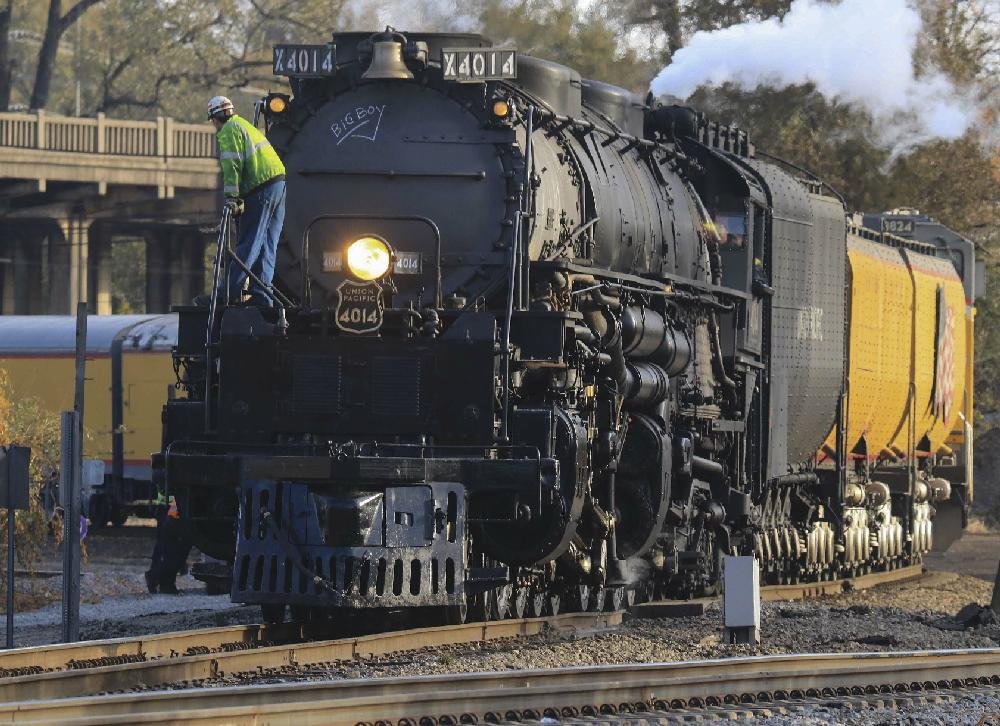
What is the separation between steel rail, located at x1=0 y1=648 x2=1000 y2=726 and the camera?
8242mm

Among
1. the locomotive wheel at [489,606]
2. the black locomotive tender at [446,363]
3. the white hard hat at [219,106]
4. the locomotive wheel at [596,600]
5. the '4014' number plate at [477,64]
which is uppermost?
the '4014' number plate at [477,64]

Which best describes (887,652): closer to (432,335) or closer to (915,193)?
(432,335)

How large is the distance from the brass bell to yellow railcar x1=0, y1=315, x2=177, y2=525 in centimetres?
1622

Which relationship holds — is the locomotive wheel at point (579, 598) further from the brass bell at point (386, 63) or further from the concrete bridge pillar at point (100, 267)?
the concrete bridge pillar at point (100, 267)

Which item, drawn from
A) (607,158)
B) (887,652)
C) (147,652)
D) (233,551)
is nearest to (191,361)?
(233,551)

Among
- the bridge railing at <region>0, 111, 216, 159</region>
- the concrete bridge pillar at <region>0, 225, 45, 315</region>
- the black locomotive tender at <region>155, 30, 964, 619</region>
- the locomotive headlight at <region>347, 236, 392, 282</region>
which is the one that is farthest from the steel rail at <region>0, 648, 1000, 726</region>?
the concrete bridge pillar at <region>0, 225, 45, 315</region>

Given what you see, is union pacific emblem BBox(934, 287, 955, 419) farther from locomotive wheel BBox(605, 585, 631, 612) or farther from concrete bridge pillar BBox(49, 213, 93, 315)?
concrete bridge pillar BBox(49, 213, 93, 315)

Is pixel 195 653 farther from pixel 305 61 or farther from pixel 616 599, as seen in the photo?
pixel 305 61

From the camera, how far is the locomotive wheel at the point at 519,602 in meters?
13.6

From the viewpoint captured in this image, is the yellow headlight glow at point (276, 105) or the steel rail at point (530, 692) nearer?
the steel rail at point (530, 692)

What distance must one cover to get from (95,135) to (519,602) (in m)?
23.9

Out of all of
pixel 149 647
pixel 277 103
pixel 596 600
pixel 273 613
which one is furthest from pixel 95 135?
pixel 149 647

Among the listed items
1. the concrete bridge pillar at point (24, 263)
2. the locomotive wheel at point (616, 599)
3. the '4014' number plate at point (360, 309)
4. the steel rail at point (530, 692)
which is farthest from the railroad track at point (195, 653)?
the concrete bridge pillar at point (24, 263)

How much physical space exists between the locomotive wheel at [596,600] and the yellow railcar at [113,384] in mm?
14790
